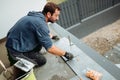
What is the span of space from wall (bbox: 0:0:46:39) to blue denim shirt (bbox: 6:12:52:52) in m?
0.91

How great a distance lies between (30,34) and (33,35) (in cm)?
4

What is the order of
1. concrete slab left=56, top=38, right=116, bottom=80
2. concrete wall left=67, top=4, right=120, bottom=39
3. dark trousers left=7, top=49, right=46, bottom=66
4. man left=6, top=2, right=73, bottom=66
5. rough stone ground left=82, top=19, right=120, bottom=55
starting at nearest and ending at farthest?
concrete slab left=56, top=38, right=116, bottom=80 < man left=6, top=2, right=73, bottom=66 < dark trousers left=7, top=49, right=46, bottom=66 < rough stone ground left=82, top=19, right=120, bottom=55 < concrete wall left=67, top=4, right=120, bottom=39

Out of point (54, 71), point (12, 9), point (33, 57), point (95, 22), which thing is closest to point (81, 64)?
point (54, 71)

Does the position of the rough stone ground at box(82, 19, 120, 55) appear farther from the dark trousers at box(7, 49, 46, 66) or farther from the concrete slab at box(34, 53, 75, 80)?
the dark trousers at box(7, 49, 46, 66)

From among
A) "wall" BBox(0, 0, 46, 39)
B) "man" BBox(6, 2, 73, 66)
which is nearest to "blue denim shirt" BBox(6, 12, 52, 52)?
"man" BBox(6, 2, 73, 66)

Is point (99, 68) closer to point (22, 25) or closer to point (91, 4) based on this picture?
point (22, 25)

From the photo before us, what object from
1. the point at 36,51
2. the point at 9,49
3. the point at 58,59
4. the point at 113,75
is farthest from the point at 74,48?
the point at 9,49

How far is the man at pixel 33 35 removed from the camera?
203 cm

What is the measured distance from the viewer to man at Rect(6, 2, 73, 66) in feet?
6.64

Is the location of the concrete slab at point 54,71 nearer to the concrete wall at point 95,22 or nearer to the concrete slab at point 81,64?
the concrete slab at point 81,64

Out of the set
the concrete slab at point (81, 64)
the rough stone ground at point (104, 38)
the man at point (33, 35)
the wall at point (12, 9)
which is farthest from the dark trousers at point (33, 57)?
the rough stone ground at point (104, 38)

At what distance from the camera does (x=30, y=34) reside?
2113 mm

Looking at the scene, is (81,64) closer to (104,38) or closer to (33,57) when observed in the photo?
(33,57)

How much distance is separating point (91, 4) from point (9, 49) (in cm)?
241
